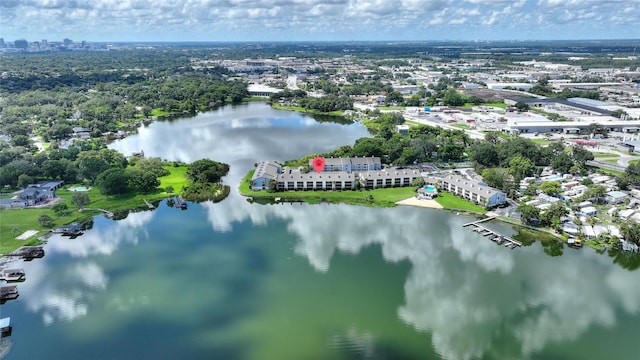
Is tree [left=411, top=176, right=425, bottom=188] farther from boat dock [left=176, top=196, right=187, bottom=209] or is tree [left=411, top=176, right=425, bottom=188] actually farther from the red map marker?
boat dock [left=176, top=196, right=187, bottom=209]

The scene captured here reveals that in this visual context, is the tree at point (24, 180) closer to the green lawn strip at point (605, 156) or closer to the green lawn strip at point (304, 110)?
the green lawn strip at point (304, 110)

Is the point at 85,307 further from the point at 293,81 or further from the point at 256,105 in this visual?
the point at 293,81

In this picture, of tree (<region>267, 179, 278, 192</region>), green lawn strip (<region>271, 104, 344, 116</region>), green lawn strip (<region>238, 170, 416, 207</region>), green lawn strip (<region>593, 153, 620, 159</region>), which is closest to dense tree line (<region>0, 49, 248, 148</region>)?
green lawn strip (<region>271, 104, 344, 116</region>)

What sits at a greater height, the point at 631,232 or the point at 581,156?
the point at 581,156

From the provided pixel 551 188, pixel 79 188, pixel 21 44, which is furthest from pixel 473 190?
pixel 21 44

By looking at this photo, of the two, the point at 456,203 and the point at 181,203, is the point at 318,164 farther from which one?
the point at 456,203

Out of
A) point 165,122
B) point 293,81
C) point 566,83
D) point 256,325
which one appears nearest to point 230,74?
point 293,81
